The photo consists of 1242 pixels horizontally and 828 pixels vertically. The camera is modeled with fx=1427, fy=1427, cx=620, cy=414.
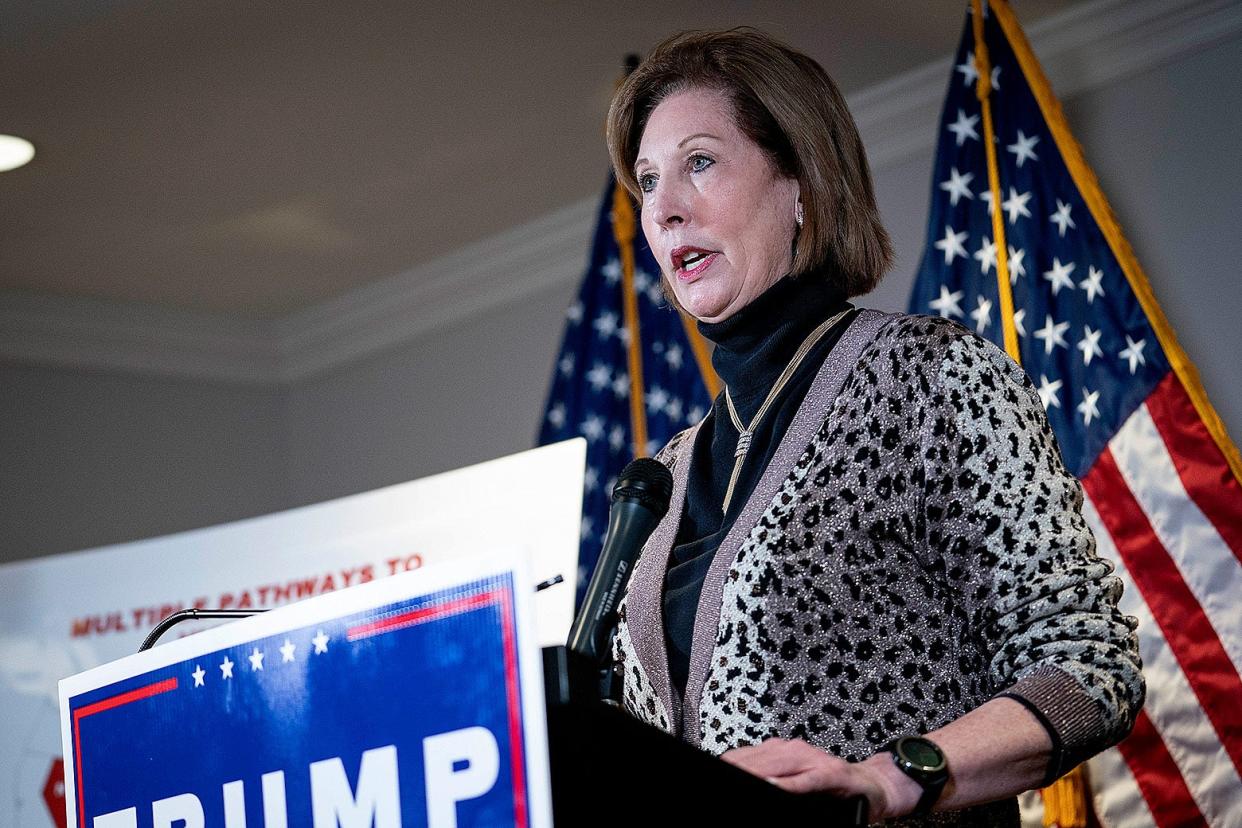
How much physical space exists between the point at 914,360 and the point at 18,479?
15.2 feet

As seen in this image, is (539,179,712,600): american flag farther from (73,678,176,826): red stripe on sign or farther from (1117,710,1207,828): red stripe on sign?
(73,678,176,826): red stripe on sign

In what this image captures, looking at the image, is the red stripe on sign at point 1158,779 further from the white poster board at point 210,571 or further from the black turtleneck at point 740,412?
the black turtleneck at point 740,412

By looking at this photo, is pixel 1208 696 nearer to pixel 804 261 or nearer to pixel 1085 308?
pixel 1085 308

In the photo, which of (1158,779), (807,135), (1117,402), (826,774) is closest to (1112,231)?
(1117,402)

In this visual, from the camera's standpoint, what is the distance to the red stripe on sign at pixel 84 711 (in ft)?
3.67

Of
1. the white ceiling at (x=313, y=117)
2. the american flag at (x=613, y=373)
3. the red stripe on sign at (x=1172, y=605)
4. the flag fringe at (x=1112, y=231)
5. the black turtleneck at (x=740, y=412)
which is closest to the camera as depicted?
the black turtleneck at (x=740, y=412)

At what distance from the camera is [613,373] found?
413cm

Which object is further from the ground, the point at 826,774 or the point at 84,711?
the point at 84,711

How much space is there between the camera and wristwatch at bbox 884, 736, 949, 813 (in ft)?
3.26

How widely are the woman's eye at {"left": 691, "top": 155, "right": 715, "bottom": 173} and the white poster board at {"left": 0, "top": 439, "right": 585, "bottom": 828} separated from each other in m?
2.13

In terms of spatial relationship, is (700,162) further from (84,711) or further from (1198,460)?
(1198,460)

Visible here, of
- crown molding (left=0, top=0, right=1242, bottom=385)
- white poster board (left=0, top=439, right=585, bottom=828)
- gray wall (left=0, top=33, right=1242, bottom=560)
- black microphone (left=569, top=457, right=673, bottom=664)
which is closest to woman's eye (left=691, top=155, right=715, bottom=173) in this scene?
black microphone (left=569, top=457, right=673, bottom=664)

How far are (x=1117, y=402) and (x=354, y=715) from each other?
105 inches

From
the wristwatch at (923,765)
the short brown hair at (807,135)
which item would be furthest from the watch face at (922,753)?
the short brown hair at (807,135)
